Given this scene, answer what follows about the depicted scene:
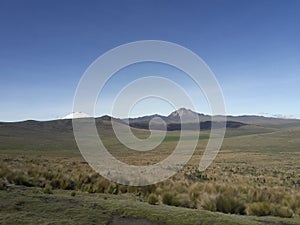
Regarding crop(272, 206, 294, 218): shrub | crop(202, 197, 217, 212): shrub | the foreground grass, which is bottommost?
crop(272, 206, 294, 218): shrub

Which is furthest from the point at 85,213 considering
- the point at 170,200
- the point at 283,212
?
the point at 283,212

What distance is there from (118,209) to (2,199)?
3.19 meters

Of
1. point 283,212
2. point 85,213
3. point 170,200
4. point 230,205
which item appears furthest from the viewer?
point 170,200

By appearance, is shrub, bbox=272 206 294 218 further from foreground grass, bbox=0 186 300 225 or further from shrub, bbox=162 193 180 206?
shrub, bbox=162 193 180 206

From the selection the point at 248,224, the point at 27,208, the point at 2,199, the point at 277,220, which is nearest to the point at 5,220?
the point at 27,208

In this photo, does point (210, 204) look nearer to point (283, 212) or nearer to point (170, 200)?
point (170, 200)

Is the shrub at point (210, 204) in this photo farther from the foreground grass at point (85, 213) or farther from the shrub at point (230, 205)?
the foreground grass at point (85, 213)

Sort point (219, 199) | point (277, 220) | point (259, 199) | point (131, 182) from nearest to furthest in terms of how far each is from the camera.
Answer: point (277, 220)
point (219, 199)
point (259, 199)
point (131, 182)

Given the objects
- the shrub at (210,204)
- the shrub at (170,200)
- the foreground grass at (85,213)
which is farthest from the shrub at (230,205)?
the foreground grass at (85,213)

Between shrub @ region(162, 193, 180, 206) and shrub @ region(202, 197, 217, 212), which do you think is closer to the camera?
shrub @ region(202, 197, 217, 212)

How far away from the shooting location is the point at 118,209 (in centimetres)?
950

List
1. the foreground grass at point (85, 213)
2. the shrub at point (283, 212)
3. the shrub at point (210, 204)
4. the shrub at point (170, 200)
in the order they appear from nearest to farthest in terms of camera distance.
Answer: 1. the foreground grass at point (85, 213)
2. the shrub at point (283, 212)
3. the shrub at point (210, 204)
4. the shrub at point (170, 200)

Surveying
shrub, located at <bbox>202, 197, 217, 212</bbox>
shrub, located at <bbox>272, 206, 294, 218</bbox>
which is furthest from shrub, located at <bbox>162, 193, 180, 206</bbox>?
shrub, located at <bbox>272, 206, 294, 218</bbox>

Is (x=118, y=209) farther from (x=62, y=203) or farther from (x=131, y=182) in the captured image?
(x=131, y=182)
